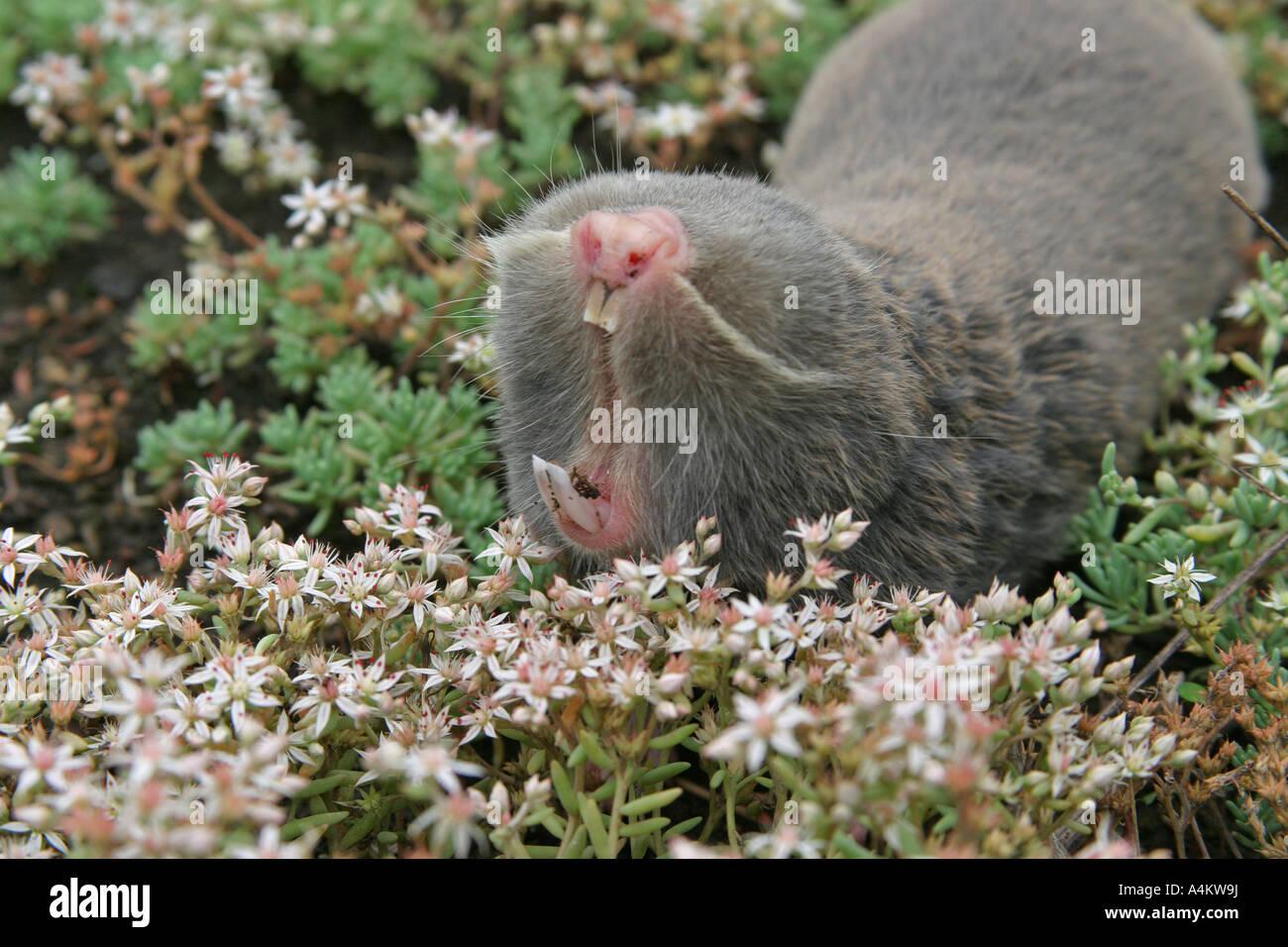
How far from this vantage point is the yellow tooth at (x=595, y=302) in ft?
6.91

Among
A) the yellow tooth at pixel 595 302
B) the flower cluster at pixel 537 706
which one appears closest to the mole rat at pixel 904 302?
the yellow tooth at pixel 595 302

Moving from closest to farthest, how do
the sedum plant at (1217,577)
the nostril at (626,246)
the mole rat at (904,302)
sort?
the nostril at (626,246), the mole rat at (904,302), the sedum plant at (1217,577)

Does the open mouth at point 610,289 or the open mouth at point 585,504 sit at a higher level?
the open mouth at point 610,289

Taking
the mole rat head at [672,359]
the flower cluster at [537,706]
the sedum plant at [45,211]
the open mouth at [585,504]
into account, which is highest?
the sedum plant at [45,211]

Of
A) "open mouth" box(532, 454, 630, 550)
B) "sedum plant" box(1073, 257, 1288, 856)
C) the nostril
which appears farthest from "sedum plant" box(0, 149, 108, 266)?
"sedum plant" box(1073, 257, 1288, 856)

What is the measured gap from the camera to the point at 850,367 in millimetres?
2295

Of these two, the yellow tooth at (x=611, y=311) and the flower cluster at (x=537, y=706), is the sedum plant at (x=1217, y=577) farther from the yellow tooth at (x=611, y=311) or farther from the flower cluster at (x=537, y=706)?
the yellow tooth at (x=611, y=311)

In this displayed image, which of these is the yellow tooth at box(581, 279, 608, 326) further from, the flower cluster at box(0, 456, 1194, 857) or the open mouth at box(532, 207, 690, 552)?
the flower cluster at box(0, 456, 1194, 857)

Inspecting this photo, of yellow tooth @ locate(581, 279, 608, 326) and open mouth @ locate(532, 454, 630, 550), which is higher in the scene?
yellow tooth @ locate(581, 279, 608, 326)

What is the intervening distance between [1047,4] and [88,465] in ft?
10.8

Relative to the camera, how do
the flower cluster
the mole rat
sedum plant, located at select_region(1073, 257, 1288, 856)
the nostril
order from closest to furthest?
the flower cluster → the nostril → the mole rat → sedum plant, located at select_region(1073, 257, 1288, 856)

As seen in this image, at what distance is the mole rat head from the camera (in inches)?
82.1

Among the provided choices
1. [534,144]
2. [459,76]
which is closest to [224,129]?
[459,76]
